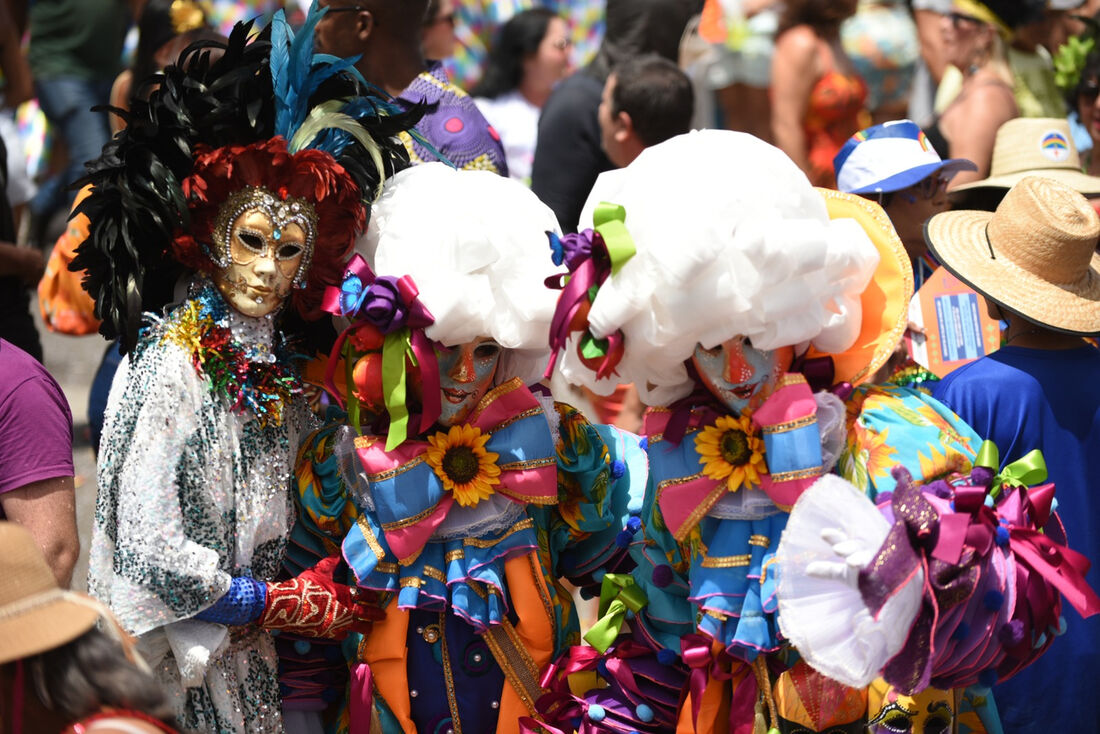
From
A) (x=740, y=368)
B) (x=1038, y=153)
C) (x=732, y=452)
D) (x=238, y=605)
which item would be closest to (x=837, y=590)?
(x=732, y=452)

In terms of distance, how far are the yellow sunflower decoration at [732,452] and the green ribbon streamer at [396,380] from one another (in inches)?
27.2

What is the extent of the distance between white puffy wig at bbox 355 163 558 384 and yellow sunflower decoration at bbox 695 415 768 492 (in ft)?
1.58

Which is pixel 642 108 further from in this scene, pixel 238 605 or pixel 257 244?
pixel 238 605

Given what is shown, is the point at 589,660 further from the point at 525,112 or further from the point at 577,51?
the point at 577,51

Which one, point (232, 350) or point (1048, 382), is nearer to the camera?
point (232, 350)

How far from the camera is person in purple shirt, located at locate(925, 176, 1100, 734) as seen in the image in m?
3.38

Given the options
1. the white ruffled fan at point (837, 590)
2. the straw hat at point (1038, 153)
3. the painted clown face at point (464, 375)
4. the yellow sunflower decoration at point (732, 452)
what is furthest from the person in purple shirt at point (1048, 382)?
the straw hat at point (1038, 153)

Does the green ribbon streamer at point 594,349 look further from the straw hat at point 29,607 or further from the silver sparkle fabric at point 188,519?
the straw hat at point 29,607

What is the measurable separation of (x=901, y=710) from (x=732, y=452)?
71 cm

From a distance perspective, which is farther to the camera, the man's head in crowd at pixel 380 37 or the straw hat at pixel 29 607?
the man's head in crowd at pixel 380 37

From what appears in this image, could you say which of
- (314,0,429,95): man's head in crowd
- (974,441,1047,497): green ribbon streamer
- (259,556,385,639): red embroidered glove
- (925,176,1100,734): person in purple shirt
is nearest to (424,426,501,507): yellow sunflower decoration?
(259,556,385,639): red embroidered glove

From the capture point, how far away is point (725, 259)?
2715 millimetres

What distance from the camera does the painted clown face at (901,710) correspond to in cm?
295

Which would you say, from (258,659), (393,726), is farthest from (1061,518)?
(258,659)
